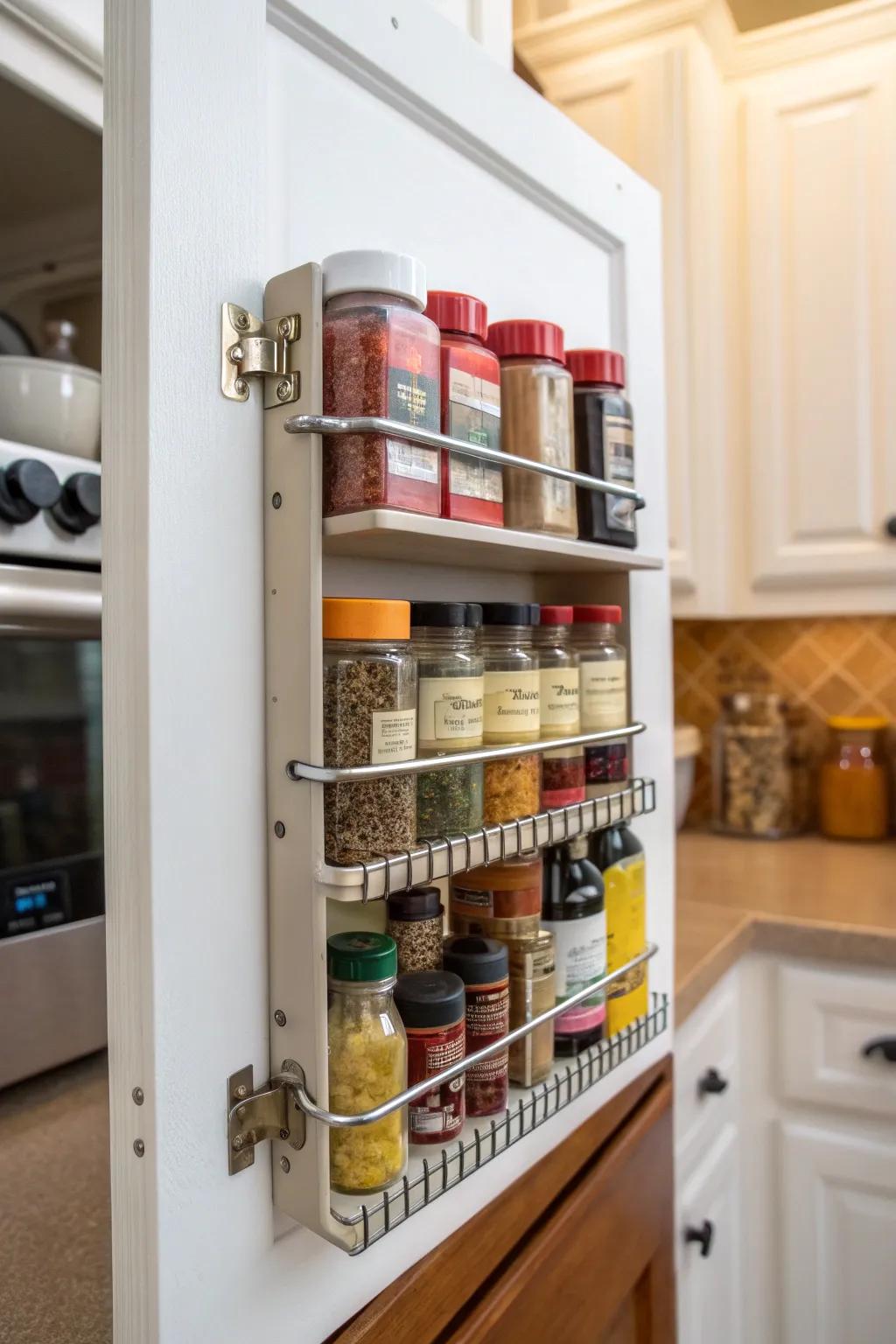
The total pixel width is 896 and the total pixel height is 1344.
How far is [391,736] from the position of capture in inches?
22.1

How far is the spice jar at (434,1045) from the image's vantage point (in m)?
0.61

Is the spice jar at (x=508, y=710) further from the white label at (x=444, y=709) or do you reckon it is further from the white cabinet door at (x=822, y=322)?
the white cabinet door at (x=822, y=322)

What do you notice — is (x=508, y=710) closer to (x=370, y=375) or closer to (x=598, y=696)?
(x=598, y=696)

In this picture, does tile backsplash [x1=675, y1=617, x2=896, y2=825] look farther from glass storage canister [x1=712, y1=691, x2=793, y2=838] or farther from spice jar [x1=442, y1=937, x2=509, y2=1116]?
spice jar [x1=442, y1=937, x2=509, y2=1116]

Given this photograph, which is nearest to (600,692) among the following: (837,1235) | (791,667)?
(837,1235)

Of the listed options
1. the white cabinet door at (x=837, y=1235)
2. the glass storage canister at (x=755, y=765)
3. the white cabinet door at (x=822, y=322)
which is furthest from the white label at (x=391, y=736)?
the glass storage canister at (x=755, y=765)

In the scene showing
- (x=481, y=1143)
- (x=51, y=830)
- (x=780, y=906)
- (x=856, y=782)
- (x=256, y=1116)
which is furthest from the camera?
(x=856, y=782)

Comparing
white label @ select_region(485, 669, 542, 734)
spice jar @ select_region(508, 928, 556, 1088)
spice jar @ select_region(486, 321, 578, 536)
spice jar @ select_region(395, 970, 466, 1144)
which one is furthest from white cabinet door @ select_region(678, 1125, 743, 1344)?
spice jar @ select_region(486, 321, 578, 536)

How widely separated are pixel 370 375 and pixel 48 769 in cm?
55

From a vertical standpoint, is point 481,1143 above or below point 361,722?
below

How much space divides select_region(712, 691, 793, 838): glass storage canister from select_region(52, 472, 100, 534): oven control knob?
59.0 inches

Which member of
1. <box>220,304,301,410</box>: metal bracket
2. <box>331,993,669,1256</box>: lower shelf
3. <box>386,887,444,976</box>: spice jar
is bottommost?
<box>331,993,669,1256</box>: lower shelf

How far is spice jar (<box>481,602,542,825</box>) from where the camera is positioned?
2.23ft

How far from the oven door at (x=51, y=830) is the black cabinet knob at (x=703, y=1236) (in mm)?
768
